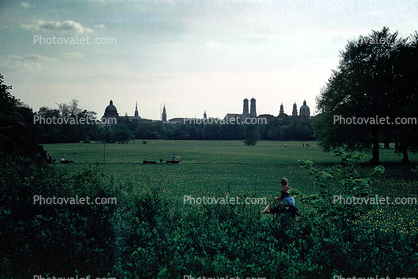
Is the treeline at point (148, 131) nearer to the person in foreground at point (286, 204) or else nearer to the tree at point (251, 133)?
the tree at point (251, 133)

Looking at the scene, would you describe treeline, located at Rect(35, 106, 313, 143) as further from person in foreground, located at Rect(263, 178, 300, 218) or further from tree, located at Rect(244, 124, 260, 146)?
person in foreground, located at Rect(263, 178, 300, 218)

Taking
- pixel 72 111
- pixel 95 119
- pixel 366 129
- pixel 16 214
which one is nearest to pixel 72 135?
pixel 72 111

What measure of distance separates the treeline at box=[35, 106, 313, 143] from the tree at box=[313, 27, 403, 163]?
237ft

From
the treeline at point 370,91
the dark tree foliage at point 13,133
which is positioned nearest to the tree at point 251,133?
the treeline at point 370,91

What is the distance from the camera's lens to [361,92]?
1491 inches

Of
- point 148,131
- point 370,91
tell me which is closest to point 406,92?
point 370,91

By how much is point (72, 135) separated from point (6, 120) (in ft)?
279

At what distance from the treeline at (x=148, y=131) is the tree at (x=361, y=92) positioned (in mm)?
72132

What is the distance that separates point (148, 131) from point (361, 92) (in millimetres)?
135531

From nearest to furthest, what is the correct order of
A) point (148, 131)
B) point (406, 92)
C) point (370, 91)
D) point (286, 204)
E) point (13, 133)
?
point (286, 204) → point (13, 133) → point (406, 92) → point (370, 91) → point (148, 131)

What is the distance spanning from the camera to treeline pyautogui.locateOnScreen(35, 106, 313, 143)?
308 feet

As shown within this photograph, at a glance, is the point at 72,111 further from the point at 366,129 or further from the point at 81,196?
the point at 81,196

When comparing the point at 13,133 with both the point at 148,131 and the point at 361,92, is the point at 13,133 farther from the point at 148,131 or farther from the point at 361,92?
the point at 148,131

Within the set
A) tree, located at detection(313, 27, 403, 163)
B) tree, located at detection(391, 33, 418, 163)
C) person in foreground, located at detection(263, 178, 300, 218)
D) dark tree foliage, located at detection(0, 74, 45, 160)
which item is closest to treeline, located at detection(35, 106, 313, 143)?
tree, located at detection(313, 27, 403, 163)
